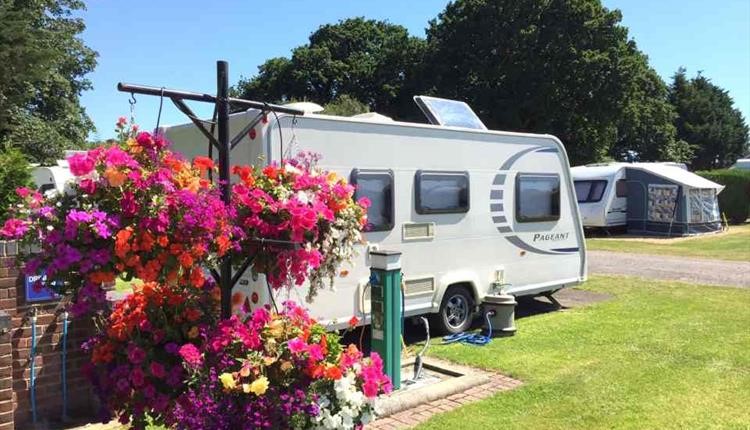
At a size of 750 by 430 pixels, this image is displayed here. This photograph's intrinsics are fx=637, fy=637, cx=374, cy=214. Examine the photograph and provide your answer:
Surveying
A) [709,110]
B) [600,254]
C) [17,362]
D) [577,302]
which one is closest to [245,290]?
[17,362]

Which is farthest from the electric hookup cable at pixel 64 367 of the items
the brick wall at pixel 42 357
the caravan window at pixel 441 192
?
the caravan window at pixel 441 192

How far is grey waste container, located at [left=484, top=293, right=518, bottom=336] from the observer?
26.4ft

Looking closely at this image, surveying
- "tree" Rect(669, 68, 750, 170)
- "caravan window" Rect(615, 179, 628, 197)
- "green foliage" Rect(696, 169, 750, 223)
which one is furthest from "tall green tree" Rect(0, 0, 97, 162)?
"tree" Rect(669, 68, 750, 170)

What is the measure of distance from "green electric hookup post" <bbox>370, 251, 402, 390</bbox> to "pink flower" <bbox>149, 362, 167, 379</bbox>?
3.06 m

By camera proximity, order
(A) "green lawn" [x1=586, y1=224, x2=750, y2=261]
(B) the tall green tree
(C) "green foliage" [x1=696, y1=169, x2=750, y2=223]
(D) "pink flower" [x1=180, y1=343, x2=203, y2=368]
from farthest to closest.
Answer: (C) "green foliage" [x1=696, y1=169, x2=750, y2=223]
(B) the tall green tree
(A) "green lawn" [x1=586, y1=224, x2=750, y2=261]
(D) "pink flower" [x1=180, y1=343, x2=203, y2=368]

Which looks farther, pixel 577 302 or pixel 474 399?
pixel 577 302

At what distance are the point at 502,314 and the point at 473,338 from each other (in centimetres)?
53

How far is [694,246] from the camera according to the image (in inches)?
787

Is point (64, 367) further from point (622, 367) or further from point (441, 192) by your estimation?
point (622, 367)

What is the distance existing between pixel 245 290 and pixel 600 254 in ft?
45.5

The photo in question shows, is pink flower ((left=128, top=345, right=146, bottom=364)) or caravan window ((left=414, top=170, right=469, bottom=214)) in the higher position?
caravan window ((left=414, top=170, right=469, bottom=214))

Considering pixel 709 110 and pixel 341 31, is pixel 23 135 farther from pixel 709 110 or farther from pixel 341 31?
pixel 709 110

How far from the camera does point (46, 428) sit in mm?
4730

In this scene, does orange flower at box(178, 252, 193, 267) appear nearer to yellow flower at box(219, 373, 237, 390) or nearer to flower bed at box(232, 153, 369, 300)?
flower bed at box(232, 153, 369, 300)
